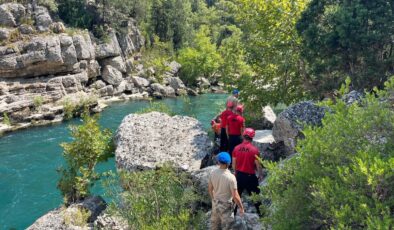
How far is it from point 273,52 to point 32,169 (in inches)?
584

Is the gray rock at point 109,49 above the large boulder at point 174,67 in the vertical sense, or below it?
above

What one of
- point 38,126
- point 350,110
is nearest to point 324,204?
point 350,110

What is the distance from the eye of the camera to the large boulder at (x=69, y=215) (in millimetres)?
12289

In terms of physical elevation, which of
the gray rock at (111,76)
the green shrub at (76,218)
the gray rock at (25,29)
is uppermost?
the gray rock at (25,29)

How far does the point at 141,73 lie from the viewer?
53375mm

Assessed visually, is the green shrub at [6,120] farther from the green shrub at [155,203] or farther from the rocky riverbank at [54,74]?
the green shrub at [155,203]

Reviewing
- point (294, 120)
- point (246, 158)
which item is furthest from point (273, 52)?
point (246, 158)

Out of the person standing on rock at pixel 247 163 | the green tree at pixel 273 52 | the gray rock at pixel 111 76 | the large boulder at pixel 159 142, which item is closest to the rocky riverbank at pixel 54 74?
the gray rock at pixel 111 76

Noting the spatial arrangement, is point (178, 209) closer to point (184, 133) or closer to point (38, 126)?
point (184, 133)

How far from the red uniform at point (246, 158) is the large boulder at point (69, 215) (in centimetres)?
603

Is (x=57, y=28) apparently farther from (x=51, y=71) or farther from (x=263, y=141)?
(x=263, y=141)

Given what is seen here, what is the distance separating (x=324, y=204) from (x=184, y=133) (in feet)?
33.7

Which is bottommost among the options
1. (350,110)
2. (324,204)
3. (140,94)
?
(140,94)

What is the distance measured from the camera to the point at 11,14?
1567 inches
